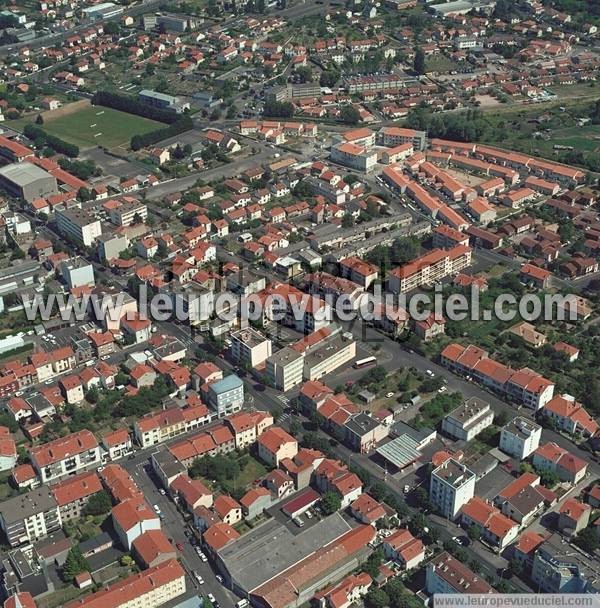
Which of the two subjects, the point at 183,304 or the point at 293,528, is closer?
the point at 293,528

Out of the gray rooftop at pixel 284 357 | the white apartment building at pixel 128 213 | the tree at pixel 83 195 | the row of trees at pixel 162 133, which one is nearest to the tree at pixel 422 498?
the gray rooftop at pixel 284 357

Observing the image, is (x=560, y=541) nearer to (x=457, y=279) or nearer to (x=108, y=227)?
(x=457, y=279)

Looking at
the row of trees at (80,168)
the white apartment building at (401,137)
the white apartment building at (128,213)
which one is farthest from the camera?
the white apartment building at (401,137)

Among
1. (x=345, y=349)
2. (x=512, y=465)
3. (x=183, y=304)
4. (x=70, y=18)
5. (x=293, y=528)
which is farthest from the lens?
(x=70, y=18)

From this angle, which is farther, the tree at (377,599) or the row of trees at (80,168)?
the row of trees at (80,168)

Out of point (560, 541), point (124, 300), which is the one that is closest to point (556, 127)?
point (124, 300)

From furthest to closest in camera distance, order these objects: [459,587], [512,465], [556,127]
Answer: [556,127]
[512,465]
[459,587]

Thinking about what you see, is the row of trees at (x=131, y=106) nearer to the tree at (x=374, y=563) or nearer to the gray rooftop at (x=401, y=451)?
the gray rooftop at (x=401, y=451)
